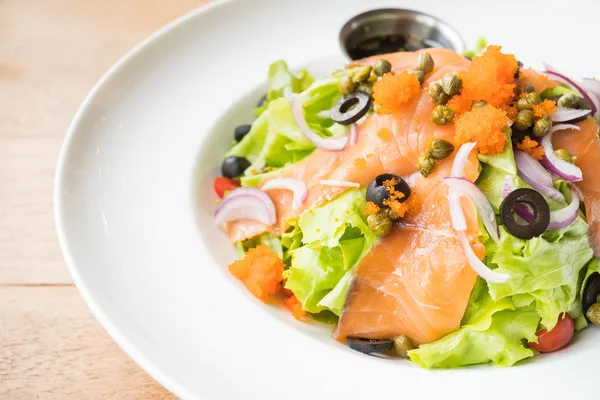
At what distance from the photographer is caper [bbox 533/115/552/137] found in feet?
10.6

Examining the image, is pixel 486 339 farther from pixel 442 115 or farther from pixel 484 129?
pixel 442 115

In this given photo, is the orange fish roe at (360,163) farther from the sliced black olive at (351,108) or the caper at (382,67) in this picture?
the caper at (382,67)

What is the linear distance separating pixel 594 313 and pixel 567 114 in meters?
1.05

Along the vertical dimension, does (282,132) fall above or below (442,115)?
below

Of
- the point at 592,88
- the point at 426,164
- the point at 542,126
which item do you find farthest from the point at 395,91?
the point at 592,88

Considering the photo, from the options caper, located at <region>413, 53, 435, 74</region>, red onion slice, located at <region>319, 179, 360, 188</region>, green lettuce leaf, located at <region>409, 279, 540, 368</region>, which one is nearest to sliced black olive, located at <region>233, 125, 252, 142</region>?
red onion slice, located at <region>319, 179, 360, 188</region>

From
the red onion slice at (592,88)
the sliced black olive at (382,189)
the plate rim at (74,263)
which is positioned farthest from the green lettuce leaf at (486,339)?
the red onion slice at (592,88)

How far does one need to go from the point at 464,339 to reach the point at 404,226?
0.62m

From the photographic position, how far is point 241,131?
14.0 feet

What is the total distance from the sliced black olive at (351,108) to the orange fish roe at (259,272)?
0.87 metres

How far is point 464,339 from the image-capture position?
304 cm

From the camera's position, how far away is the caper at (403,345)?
3.15 meters

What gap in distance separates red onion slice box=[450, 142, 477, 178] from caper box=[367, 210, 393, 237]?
40 centimetres

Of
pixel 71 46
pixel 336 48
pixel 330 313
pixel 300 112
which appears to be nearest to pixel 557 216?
pixel 330 313
